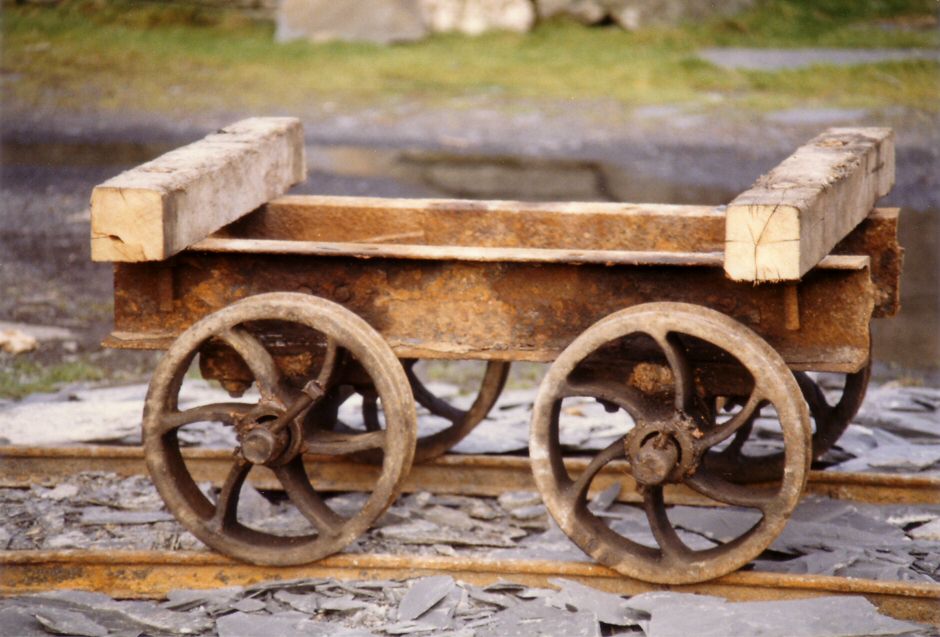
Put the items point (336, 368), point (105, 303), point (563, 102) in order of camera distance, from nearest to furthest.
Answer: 1. point (336, 368)
2. point (105, 303)
3. point (563, 102)

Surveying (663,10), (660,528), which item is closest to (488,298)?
(660,528)

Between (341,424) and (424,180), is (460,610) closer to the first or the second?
(341,424)

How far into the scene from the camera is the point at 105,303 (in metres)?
7.84

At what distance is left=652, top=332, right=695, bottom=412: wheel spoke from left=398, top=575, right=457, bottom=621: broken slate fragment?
0.89 m

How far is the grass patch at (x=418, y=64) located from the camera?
12.5m

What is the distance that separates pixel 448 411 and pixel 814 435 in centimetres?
140

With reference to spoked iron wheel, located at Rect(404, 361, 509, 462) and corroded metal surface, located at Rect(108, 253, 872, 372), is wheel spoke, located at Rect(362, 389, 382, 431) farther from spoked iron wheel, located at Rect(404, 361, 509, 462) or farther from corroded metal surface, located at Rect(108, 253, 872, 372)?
corroded metal surface, located at Rect(108, 253, 872, 372)

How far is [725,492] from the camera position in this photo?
4211 millimetres

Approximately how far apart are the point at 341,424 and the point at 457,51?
30.1 feet

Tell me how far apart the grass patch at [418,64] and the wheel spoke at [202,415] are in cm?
778

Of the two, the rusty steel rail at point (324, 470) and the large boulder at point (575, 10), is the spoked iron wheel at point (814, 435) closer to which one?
the rusty steel rail at point (324, 470)

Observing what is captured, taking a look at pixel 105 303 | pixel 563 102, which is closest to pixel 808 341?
pixel 105 303

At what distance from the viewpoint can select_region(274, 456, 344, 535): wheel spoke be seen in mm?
4408

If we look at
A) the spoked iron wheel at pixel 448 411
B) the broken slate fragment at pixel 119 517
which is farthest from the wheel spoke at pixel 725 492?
the broken slate fragment at pixel 119 517
